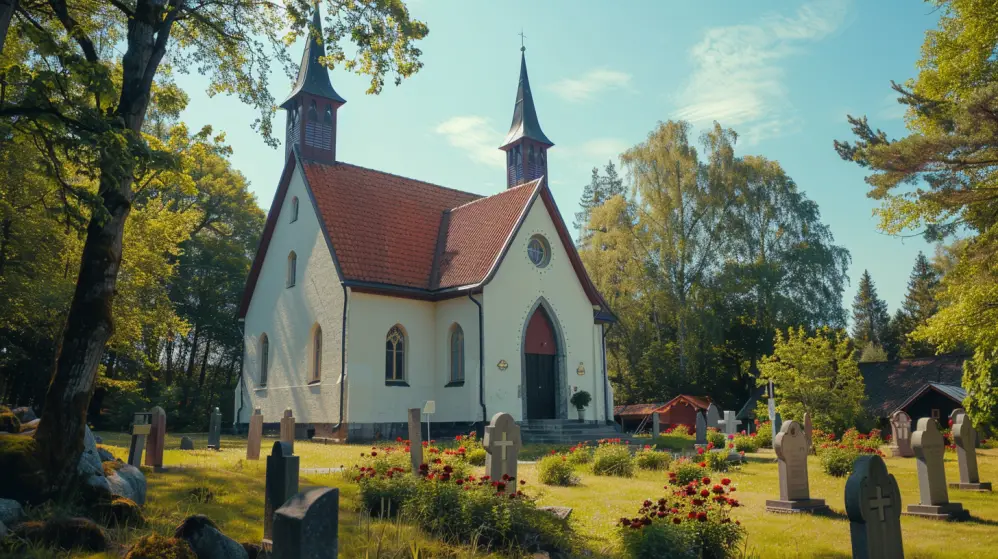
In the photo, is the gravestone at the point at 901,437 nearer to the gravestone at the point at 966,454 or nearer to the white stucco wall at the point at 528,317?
the gravestone at the point at 966,454

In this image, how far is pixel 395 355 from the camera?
2428 cm

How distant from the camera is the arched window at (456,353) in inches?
963

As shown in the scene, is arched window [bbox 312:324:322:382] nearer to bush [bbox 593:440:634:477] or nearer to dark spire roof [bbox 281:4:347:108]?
dark spire roof [bbox 281:4:347:108]

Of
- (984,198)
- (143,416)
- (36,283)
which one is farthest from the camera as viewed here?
(36,283)

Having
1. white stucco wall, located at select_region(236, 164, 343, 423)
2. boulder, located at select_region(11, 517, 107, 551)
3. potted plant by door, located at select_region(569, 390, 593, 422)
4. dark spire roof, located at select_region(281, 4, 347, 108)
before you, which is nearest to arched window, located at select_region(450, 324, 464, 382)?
white stucco wall, located at select_region(236, 164, 343, 423)

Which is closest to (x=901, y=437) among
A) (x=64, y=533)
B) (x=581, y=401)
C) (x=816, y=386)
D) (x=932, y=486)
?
(x=816, y=386)

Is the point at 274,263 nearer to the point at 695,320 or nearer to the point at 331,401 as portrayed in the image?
the point at 331,401

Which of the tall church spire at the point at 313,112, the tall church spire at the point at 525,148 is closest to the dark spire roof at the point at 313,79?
the tall church spire at the point at 313,112

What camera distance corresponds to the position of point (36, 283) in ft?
65.3

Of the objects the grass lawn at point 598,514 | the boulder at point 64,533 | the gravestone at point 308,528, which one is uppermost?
the gravestone at point 308,528

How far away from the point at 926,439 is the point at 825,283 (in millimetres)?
31468

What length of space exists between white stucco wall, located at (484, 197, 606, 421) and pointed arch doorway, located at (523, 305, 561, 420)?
336 millimetres

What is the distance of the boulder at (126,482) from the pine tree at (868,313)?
2972 inches

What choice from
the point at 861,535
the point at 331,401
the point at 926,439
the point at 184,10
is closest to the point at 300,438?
the point at 331,401
